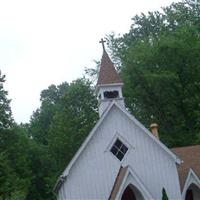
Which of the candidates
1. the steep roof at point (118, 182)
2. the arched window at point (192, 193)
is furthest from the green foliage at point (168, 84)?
the steep roof at point (118, 182)

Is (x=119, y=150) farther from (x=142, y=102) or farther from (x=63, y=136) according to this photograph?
(x=63, y=136)

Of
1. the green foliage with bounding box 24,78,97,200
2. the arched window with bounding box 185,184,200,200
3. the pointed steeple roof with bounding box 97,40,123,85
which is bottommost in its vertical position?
the arched window with bounding box 185,184,200,200

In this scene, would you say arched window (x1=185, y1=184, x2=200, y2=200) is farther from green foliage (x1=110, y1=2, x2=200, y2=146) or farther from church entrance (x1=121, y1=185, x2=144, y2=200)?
green foliage (x1=110, y1=2, x2=200, y2=146)

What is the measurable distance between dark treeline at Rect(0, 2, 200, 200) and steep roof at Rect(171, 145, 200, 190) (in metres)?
→ 12.5

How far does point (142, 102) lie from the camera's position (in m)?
50.5

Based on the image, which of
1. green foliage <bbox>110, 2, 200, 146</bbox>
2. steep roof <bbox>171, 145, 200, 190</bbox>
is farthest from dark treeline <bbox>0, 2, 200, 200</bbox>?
steep roof <bbox>171, 145, 200, 190</bbox>

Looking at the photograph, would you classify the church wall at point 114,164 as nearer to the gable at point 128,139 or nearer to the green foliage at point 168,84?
the gable at point 128,139

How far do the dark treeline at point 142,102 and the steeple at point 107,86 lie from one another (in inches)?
510

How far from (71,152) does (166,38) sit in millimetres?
13782

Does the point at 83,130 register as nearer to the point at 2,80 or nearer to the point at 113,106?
the point at 2,80

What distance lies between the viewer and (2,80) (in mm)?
44031

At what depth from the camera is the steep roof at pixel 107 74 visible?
32062 millimetres

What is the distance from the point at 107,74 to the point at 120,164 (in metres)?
5.64

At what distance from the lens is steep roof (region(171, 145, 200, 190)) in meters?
31.4
